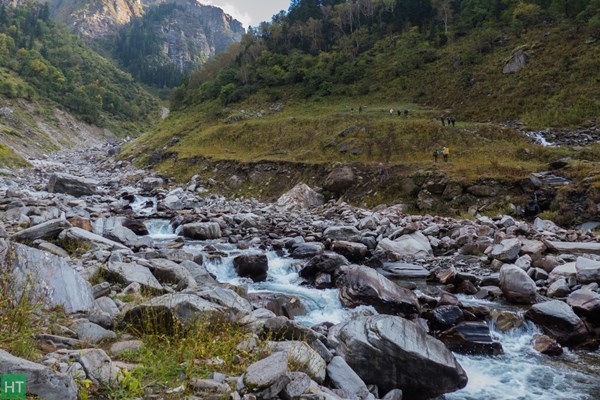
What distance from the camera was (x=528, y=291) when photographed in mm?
12305

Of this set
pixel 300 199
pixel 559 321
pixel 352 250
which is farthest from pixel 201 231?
pixel 559 321

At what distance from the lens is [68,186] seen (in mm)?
28609

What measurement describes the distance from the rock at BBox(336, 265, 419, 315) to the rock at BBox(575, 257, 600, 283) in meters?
5.55

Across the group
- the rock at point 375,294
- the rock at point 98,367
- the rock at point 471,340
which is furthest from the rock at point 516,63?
the rock at point 98,367

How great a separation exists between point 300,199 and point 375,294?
18555 millimetres

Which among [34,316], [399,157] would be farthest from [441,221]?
[34,316]

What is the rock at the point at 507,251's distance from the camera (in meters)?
15.6

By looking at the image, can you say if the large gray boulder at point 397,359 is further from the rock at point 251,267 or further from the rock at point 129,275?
the rock at point 251,267

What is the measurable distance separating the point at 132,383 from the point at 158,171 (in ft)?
140

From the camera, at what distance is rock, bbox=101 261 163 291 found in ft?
28.6

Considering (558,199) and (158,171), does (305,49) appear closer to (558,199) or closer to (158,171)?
(158,171)

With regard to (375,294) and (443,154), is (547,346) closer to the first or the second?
(375,294)

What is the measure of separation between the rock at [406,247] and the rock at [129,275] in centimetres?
1140

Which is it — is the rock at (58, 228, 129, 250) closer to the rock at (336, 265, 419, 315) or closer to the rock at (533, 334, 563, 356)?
the rock at (336, 265, 419, 315)
